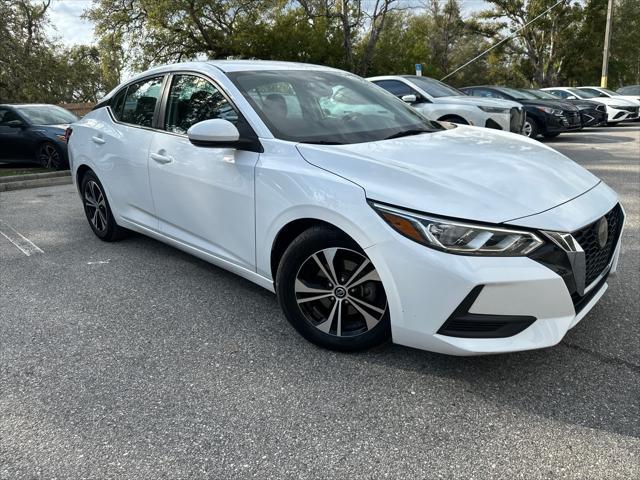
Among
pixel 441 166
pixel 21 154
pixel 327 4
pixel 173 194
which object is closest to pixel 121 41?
pixel 327 4

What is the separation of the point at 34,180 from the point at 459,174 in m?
8.28

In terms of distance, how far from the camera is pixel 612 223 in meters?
2.79

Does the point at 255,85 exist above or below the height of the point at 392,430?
above

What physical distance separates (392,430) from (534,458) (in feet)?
1.86

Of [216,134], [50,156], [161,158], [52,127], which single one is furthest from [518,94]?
[216,134]

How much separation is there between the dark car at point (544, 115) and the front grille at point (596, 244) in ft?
32.9

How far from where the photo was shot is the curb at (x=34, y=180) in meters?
8.52

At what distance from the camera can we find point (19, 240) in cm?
531

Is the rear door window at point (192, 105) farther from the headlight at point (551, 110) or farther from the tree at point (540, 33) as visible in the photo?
the tree at point (540, 33)

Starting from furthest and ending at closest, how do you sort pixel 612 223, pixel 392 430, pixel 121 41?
pixel 121 41
pixel 612 223
pixel 392 430

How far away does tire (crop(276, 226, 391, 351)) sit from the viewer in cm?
262

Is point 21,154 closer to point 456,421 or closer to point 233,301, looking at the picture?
point 233,301

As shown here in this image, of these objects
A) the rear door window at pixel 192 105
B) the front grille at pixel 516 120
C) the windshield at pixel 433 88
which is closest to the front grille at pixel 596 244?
the rear door window at pixel 192 105

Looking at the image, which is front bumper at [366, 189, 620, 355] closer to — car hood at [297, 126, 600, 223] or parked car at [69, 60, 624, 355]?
parked car at [69, 60, 624, 355]
